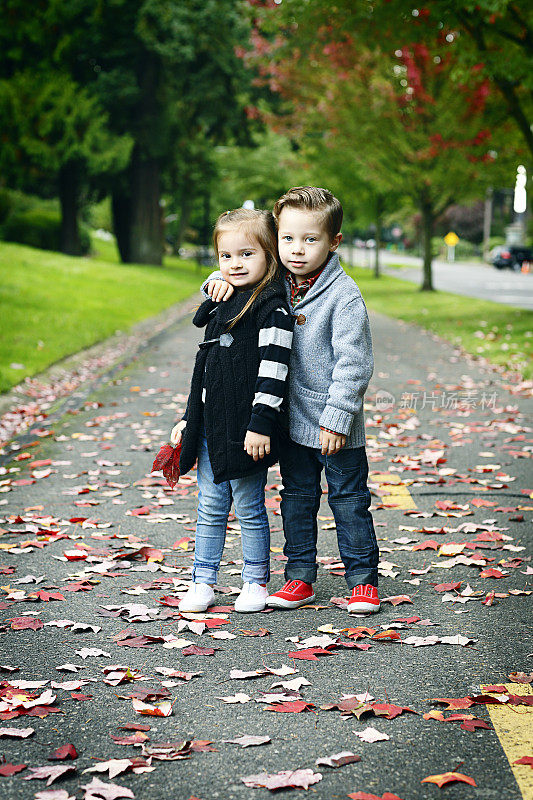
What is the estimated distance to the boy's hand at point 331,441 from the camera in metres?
3.87

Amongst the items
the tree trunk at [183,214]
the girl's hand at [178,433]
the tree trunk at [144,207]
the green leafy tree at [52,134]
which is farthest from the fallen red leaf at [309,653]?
the tree trunk at [183,214]

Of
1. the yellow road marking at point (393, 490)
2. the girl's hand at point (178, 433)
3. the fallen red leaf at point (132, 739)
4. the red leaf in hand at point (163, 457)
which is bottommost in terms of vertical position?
the yellow road marking at point (393, 490)

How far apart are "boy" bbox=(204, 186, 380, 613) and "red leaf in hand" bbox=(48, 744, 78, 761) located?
1.41 m

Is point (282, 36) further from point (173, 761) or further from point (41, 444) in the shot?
point (173, 761)

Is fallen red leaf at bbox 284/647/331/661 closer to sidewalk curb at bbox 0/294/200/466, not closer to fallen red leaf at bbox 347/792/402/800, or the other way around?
fallen red leaf at bbox 347/792/402/800

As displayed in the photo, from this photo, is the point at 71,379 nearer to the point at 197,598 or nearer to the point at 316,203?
the point at 197,598

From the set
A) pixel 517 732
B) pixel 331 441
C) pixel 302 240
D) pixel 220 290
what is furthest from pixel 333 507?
pixel 517 732

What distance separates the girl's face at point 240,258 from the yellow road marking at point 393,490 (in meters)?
2.29

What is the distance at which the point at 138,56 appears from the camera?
110 ft

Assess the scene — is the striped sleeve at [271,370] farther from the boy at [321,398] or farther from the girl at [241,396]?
the boy at [321,398]

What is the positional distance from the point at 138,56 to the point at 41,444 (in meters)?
28.6

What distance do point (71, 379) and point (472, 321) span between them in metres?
10.0

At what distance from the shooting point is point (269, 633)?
12.6 feet

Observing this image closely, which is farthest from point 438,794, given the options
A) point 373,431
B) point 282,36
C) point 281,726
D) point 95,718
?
point 282,36
